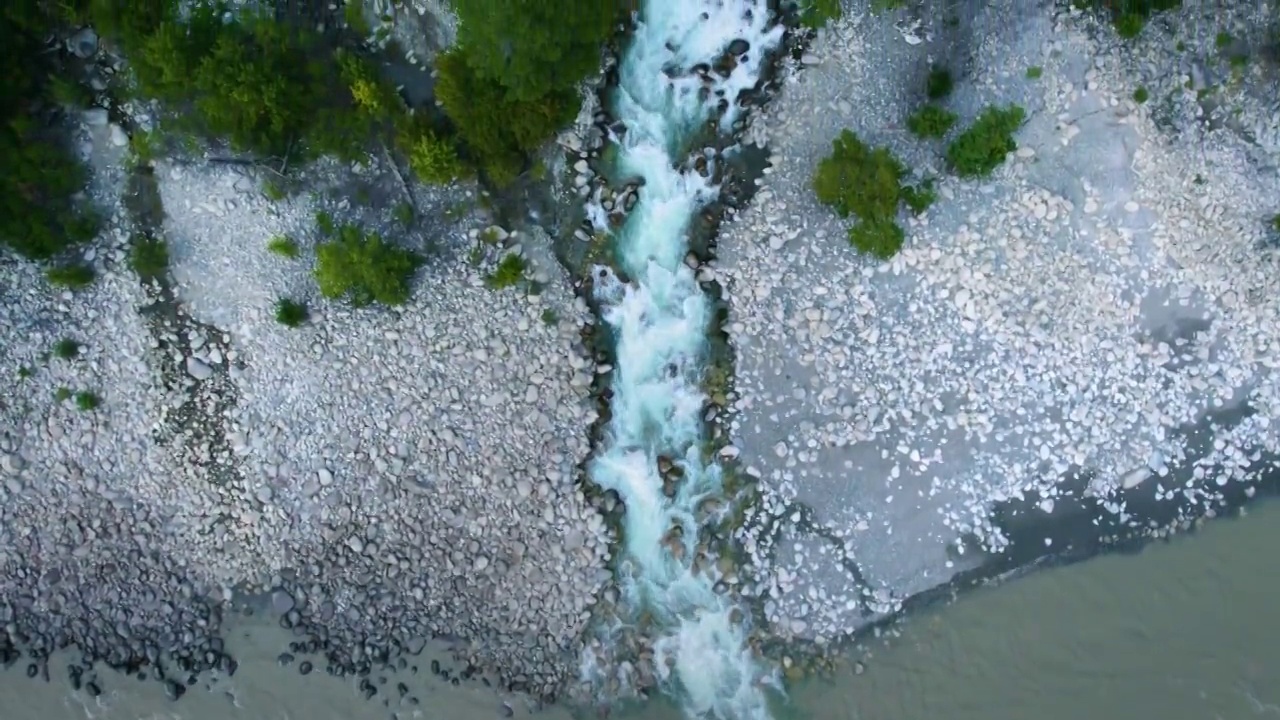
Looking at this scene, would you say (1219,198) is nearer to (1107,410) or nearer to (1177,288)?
(1177,288)

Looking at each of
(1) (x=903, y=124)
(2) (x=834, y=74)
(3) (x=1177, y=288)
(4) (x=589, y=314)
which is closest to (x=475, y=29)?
(4) (x=589, y=314)

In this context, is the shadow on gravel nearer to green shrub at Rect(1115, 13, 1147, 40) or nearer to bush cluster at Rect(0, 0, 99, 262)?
green shrub at Rect(1115, 13, 1147, 40)

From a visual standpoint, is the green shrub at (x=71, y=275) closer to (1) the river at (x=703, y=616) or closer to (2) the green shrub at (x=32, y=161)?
(2) the green shrub at (x=32, y=161)

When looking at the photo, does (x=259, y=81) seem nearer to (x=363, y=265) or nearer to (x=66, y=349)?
(x=363, y=265)

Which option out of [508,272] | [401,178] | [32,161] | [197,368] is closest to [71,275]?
[32,161]

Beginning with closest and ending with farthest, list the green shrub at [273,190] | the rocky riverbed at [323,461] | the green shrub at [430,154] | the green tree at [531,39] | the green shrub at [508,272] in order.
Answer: the green tree at [531,39] < the green shrub at [430,154] < the green shrub at [273,190] < the green shrub at [508,272] < the rocky riverbed at [323,461]

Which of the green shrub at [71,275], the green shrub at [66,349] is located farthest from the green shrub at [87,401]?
the green shrub at [71,275]
